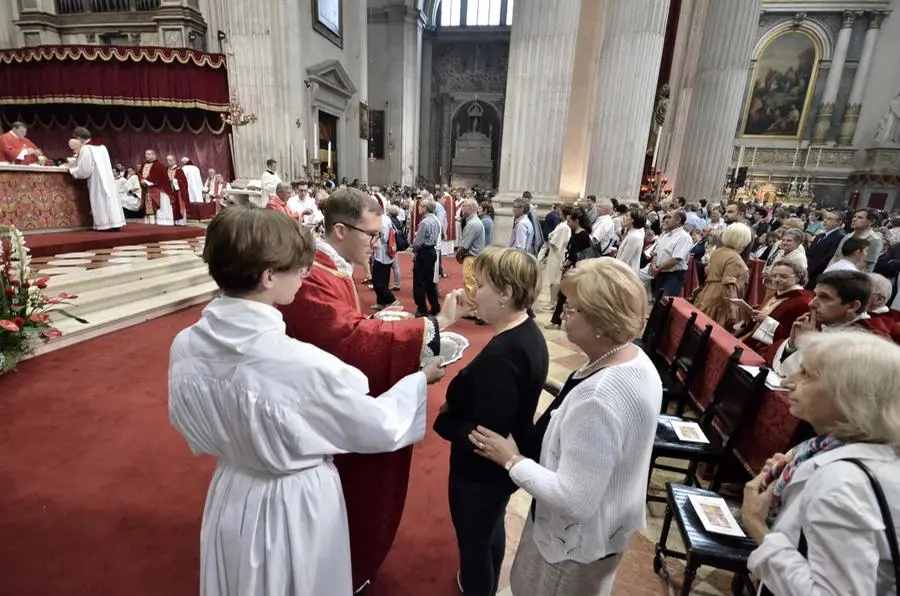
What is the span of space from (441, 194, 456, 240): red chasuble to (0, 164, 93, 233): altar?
7394 millimetres

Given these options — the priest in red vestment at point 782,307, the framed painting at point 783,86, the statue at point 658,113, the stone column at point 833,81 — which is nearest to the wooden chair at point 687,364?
the priest in red vestment at point 782,307

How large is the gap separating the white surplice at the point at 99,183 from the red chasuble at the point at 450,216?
6905 mm

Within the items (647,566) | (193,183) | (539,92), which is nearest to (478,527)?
(647,566)

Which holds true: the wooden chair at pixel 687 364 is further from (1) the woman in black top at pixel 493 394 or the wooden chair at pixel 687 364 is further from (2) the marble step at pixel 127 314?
(2) the marble step at pixel 127 314

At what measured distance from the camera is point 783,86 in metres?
22.0

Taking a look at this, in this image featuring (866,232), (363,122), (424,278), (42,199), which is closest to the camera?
(866,232)

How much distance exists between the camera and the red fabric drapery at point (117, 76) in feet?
37.3

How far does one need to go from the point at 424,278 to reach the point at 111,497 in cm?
414

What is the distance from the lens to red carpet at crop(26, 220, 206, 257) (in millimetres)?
6175

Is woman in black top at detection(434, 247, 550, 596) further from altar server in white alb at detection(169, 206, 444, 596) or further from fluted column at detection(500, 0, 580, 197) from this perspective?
fluted column at detection(500, 0, 580, 197)

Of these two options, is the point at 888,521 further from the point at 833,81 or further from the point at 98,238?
Result: the point at 833,81

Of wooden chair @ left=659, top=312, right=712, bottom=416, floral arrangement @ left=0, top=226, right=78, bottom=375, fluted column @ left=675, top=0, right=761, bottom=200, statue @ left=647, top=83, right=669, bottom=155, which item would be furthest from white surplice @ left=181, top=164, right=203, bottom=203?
fluted column @ left=675, top=0, right=761, bottom=200

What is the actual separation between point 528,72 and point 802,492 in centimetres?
977

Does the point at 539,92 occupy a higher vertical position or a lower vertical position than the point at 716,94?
lower
